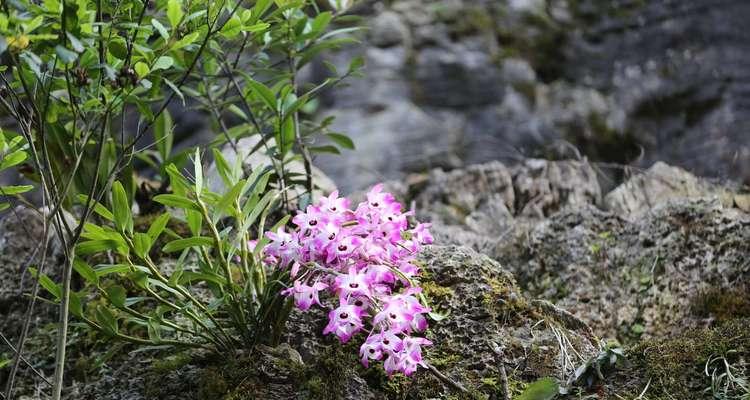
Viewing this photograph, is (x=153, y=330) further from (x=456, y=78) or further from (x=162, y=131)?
(x=456, y=78)

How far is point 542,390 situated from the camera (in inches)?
68.6

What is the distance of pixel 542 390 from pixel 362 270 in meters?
0.46

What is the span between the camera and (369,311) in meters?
1.80

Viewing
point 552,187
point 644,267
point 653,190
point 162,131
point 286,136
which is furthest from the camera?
point 552,187

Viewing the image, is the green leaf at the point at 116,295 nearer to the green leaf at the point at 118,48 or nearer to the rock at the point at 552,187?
the green leaf at the point at 118,48

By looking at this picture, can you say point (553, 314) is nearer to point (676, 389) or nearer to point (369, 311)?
point (676, 389)

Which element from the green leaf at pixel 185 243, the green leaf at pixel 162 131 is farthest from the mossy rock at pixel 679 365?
the green leaf at pixel 162 131

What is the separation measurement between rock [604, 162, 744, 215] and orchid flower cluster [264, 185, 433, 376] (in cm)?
167

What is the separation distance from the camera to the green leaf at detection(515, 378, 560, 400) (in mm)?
1735

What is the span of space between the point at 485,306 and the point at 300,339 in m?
0.48

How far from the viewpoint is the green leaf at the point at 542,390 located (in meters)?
1.74

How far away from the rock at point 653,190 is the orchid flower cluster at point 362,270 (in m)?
1.67

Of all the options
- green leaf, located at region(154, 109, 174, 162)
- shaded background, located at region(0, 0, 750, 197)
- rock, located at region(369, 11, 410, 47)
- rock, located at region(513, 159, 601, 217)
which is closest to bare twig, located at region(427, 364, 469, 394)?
green leaf, located at region(154, 109, 174, 162)

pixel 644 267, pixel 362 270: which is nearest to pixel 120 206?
pixel 362 270
